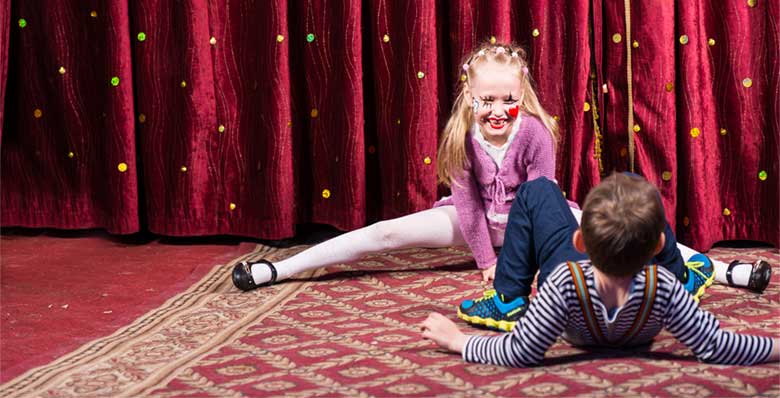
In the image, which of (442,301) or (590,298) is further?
(442,301)

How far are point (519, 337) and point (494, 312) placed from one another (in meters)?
0.29

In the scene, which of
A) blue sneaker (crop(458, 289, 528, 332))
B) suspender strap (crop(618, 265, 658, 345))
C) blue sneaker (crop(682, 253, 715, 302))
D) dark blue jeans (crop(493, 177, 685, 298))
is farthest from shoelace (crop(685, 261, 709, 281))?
suspender strap (crop(618, 265, 658, 345))

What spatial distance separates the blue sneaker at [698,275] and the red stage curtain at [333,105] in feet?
1.57


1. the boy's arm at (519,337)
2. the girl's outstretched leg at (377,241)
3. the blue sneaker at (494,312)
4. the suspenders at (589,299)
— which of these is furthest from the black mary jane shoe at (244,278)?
the suspenders at (589,299)

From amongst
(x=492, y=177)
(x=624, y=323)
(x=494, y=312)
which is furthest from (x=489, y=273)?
(x=624, y=323)

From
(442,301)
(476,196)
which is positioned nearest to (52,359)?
(442,301)

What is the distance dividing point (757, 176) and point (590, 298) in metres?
1.31

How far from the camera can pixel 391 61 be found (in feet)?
8.54

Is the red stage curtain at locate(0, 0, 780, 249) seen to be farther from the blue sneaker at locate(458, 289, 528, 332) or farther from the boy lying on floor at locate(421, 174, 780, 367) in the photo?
the boy lying on floor at locate(421, 174, 780, 367)

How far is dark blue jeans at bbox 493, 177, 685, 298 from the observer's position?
5.42 ft

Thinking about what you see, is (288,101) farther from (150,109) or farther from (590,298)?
(590,298)

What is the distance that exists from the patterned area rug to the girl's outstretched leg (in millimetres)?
49

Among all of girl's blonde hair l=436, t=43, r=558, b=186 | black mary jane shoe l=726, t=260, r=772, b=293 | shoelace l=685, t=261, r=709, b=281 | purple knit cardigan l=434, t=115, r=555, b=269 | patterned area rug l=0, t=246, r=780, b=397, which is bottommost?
patterned area rug l=0, t=246, r=780, b=397

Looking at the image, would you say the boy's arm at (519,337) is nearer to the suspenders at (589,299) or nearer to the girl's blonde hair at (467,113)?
the suspenders at (589,299)
